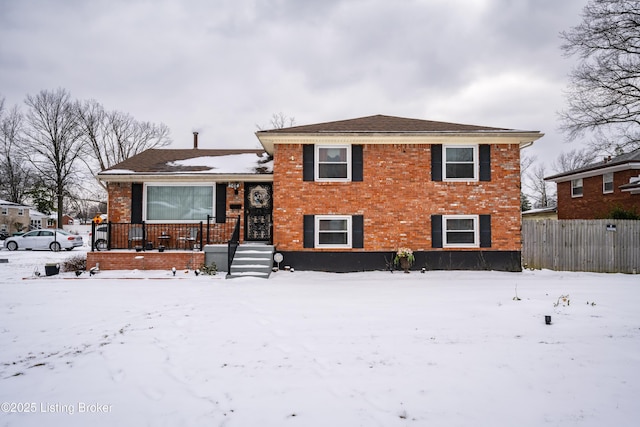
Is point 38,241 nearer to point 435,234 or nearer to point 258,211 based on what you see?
point 258,211

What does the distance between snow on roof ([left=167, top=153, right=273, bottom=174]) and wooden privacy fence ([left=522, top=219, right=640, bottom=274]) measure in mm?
10457

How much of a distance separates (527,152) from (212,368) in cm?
5053

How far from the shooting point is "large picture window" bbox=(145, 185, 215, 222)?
13641 mm

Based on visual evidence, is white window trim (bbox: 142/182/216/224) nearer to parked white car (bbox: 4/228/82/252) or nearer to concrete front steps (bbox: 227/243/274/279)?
concrete front steps (bbox: 227/243/274/279)

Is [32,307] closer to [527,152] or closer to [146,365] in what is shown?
[146,365]

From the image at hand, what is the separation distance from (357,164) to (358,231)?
7.49 feet

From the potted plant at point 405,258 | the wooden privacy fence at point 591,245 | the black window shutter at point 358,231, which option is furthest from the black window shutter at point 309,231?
the wooden privacy fence at point 591,245

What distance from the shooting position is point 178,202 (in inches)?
539

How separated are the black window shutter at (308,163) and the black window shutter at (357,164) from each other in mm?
1364

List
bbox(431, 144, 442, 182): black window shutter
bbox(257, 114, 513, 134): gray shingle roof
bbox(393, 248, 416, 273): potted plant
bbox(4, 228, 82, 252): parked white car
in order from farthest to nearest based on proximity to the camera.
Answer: bbox(4, 228, 82, 252): parked white car
bbox(431, 144, 442, 182): black window shutter
bbox(257, 114, 513, 134): gray shingle roof
bbox(393, 248, 416, 273): potted plant

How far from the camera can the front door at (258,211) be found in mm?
13781

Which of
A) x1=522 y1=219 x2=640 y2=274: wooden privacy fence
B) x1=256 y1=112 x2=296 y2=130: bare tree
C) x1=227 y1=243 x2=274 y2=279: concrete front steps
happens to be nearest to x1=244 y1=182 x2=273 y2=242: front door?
x1=227 y1=243 x2=274 y2=279: concrete front steps

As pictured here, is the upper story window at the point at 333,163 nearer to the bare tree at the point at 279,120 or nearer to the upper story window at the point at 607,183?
the upper story window at the point at 607,183

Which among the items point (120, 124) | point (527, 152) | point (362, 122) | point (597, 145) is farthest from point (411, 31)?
point (527, 152)
